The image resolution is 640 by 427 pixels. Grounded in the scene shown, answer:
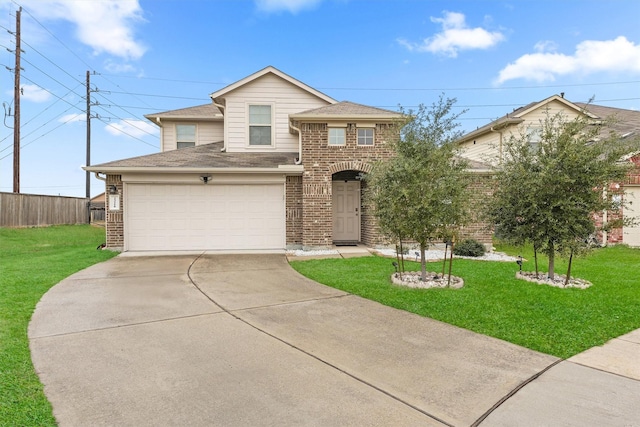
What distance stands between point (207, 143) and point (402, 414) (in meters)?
13.9

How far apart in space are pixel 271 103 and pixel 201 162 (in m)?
3.28

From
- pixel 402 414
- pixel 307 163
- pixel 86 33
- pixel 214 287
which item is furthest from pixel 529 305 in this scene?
pixel 86 33

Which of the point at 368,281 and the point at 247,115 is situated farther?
the point at 247,115

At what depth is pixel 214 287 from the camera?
6.69m

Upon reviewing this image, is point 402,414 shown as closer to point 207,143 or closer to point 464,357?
point 464,357

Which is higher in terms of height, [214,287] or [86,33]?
[86,33]

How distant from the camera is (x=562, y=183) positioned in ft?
20.5

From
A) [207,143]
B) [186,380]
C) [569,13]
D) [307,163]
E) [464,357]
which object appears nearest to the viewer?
[186,380]

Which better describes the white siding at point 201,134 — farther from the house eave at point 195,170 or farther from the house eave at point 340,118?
the house eave at point 340,118

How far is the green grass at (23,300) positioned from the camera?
2682 mm

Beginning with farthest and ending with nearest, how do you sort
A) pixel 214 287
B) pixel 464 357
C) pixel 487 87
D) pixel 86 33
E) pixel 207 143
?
pixel 487 87
pixel 86 33
pixel 207 143
pixel 214 287
pixel 464 357

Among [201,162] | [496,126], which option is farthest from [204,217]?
[496,126]

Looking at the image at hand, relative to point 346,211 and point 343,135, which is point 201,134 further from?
point 346,211

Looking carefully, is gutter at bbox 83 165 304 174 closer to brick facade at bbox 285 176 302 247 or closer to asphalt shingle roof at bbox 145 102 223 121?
brick facade at bbox 285 176 302 247
